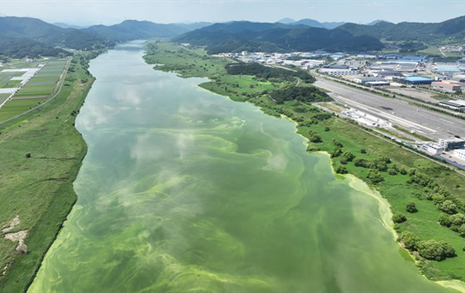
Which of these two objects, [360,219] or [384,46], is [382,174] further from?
[384,46]

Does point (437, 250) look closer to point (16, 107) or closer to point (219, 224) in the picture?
point (219, 224)

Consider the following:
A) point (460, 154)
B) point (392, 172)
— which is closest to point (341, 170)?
point (392, 172)

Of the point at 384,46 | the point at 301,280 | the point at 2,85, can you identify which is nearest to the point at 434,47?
the point at 384,46

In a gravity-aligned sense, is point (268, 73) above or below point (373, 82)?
above

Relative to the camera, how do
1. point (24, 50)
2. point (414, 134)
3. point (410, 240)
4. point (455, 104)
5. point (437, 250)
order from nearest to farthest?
point (437, 250) < point (410, 240) < point (414, 134) < point (455, 104) < point (24, 50)

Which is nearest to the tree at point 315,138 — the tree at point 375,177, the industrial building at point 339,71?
the tree at point 375,177

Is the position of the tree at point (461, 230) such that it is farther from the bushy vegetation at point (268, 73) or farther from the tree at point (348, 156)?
the bushy vegetation at point (268, 73)

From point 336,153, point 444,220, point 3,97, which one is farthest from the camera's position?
point 3,97

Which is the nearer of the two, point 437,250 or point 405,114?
point 437,250

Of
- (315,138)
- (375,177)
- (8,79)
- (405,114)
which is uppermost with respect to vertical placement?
(8,79)
